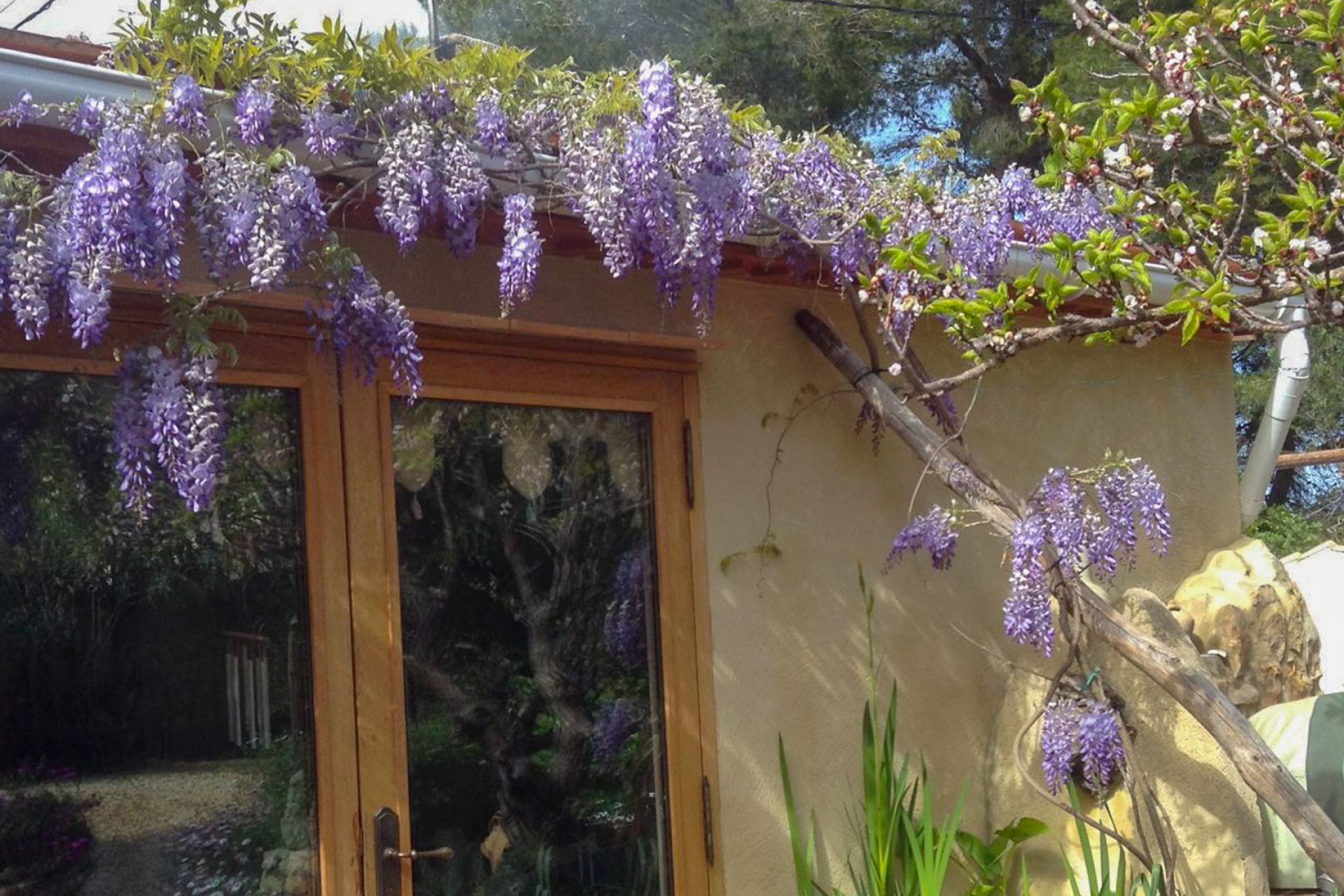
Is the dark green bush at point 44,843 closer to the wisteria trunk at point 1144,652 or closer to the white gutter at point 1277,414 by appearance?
the wisteria trunk at point 1144,652

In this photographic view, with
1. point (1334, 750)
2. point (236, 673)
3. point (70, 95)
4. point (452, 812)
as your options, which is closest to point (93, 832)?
point (236, 673)

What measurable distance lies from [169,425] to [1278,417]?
571cm

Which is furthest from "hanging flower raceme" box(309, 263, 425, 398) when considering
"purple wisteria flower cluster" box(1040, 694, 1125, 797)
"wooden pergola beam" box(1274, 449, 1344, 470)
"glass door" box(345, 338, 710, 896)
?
"wooden pergola beam" box(1274, 449, 1344, 470)

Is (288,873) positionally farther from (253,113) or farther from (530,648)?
(253,113)

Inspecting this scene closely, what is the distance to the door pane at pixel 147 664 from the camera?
3271mm

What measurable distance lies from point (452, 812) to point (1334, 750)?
3430 millimetres

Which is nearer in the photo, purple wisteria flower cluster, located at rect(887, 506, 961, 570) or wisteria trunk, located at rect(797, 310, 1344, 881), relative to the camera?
wisteria trunk, located at rect(797, 310, 1344, 881)

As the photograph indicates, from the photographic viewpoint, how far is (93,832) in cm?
331

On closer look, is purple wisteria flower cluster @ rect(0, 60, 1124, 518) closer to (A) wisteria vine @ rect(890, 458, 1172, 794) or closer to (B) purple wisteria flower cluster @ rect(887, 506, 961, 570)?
(A) wisteria vine @ rect(890, 458, 1172, 794)

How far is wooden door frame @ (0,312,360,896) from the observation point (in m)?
3.61

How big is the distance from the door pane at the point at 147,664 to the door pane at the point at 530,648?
1.15 feet

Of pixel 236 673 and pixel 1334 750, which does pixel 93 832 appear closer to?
pixel 236 673

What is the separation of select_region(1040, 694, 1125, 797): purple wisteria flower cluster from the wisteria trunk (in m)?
0.29

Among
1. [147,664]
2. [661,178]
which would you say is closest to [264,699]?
[147,664]
